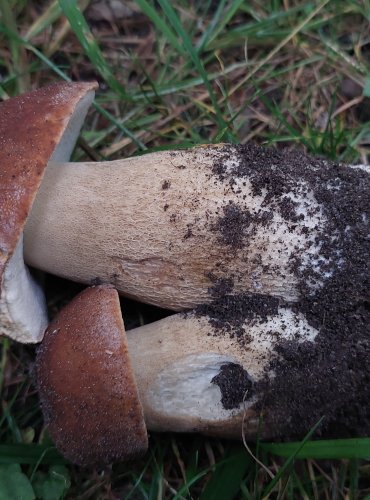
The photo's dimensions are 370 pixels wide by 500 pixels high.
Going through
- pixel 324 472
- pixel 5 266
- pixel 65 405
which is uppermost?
pixel 5 266

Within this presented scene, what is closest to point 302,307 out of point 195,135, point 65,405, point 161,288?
point 161,288

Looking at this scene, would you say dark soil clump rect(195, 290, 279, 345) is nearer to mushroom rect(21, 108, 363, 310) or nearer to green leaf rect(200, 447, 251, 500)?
mushroom rect(21, 108, 363, 310)

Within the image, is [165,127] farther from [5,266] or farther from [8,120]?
[5,266]

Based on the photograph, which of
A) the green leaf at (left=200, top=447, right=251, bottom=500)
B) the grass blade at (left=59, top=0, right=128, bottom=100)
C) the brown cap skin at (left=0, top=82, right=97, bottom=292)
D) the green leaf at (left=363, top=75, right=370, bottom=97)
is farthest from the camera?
the green leaf at (left=363, top=75, right=370, bottom=97)

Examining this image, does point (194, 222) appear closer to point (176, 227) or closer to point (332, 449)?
point (176, 227)

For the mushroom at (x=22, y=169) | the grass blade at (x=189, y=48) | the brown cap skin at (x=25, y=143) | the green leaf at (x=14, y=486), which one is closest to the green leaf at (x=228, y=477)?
the green leaf at (x=14, y=486)

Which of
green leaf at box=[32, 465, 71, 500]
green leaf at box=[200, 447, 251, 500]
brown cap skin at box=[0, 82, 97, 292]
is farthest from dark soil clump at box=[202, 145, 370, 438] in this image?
green leaf at box=[32, 465, 71, 500]

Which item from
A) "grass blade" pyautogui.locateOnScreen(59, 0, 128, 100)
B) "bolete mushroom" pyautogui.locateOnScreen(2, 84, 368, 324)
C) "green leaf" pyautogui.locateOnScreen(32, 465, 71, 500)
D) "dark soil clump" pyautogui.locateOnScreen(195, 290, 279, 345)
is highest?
"grass blade" pyautogui.locateOnScreen(59, 0, 128, 100)
